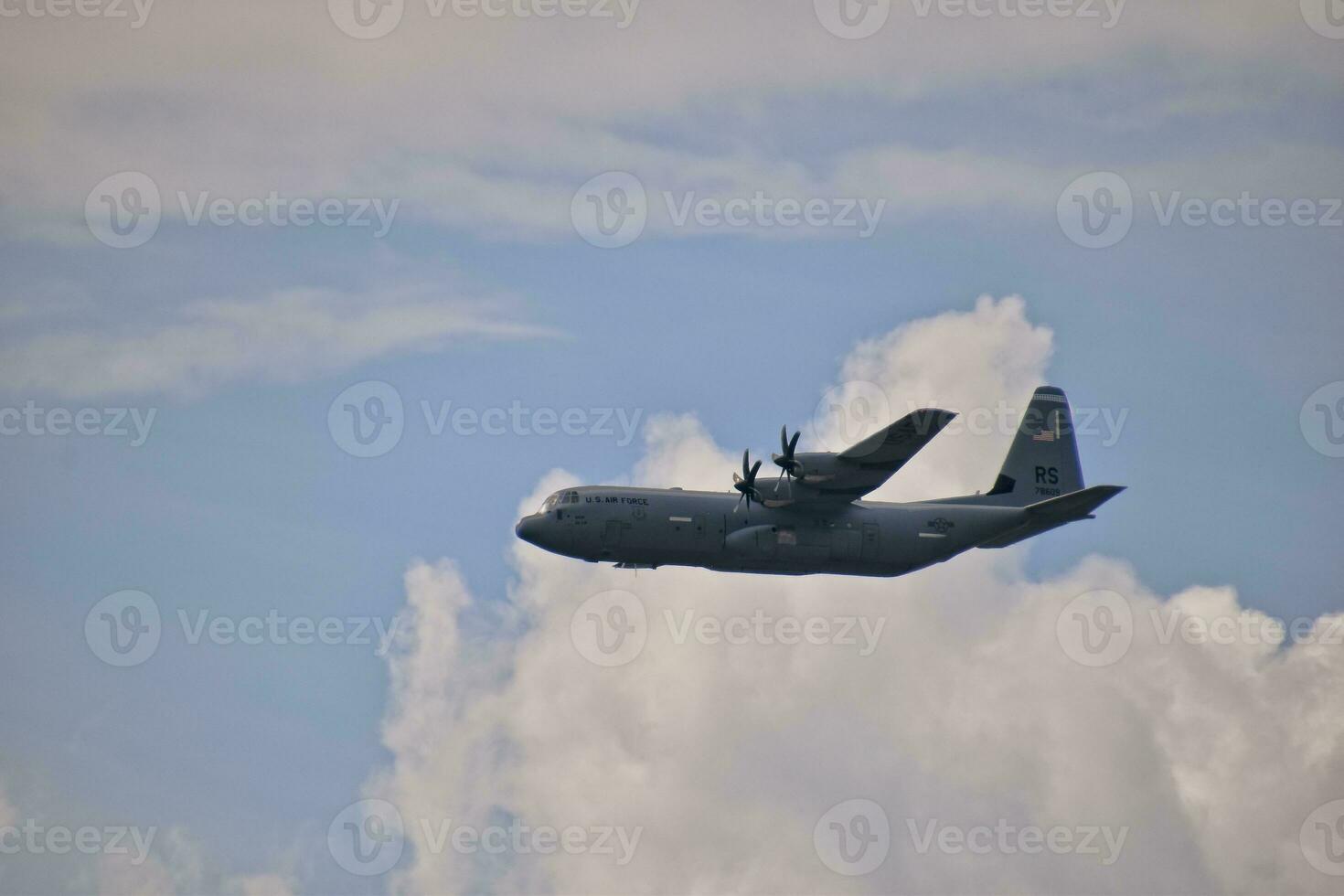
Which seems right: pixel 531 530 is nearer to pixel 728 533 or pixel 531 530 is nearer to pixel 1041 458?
pixel 728 533

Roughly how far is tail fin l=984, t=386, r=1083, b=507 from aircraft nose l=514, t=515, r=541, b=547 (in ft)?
65.7

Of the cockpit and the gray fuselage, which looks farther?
the cockpit

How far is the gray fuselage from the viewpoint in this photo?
63281 mm

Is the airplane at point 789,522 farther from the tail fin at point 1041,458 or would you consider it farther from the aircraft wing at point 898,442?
the tail fin at point 1041,458

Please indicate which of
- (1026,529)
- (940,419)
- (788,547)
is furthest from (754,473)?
(1026,529)

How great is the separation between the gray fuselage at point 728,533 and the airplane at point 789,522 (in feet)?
0.12

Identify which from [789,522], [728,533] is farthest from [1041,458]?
[728,533]

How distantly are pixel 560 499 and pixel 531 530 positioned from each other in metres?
1.75

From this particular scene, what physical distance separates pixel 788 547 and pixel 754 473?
3.31 m

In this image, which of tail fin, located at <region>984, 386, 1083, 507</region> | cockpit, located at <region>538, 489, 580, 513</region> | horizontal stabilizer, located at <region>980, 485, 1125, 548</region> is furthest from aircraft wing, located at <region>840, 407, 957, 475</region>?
cockpit, located at <region>538, 489, 580, 513</region>

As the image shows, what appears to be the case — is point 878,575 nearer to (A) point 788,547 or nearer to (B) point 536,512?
(A) point 788,547

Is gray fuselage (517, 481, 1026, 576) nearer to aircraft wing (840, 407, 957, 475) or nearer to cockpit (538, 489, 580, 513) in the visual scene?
cockpit (538, 489, 580, 513)

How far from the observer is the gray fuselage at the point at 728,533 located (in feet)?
208

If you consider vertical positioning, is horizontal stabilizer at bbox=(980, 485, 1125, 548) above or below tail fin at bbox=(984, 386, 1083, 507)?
below
